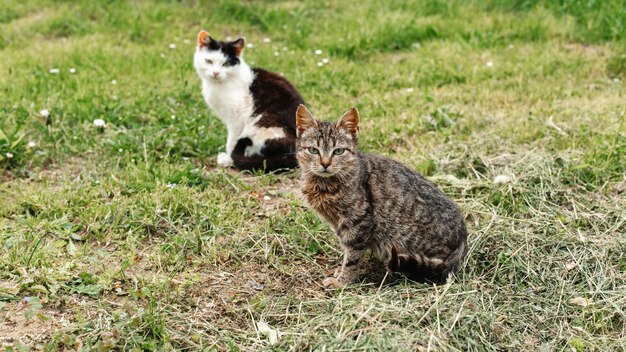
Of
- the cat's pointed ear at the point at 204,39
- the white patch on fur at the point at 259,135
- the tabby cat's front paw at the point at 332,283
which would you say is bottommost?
the white patch on fur at the point at 259,135

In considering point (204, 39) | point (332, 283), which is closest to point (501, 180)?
point (332, 283)

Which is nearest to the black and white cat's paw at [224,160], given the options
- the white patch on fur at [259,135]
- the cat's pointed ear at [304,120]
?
the white patch on fur at [259,135]

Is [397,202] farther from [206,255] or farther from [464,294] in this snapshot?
[206,255]

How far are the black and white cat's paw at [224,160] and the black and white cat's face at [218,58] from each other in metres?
0.71

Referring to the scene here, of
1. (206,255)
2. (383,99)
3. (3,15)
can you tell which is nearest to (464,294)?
(206,255)

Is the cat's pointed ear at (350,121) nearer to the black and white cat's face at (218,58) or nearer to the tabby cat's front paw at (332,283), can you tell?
the tabby cat's front paw at (332,283)

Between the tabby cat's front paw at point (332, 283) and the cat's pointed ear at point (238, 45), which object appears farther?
the cat's pointed ear at point (238, 45)

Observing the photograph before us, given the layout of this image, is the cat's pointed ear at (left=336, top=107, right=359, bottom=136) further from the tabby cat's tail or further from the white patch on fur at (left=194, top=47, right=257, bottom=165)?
the white patch on fur at (left=194, top=47, right=257, bottom=165)

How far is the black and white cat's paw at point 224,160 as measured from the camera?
229 inches

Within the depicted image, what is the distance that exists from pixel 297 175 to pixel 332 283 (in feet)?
5.34

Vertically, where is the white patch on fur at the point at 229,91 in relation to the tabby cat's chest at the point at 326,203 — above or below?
below

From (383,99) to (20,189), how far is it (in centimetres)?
358

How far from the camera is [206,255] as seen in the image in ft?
14.4

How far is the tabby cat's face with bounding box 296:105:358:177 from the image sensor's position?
13.5 ft
